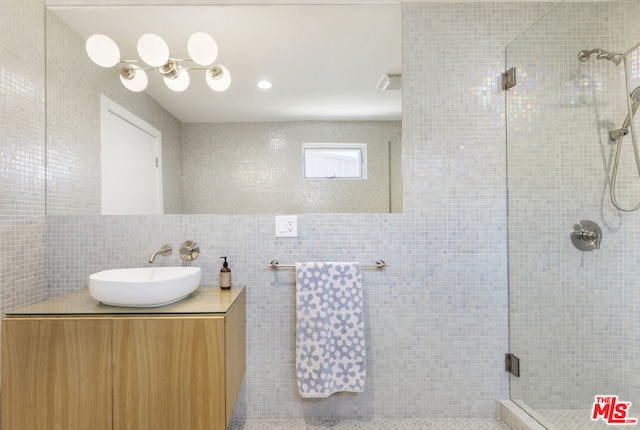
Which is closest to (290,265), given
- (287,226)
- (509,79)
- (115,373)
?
(287,226)

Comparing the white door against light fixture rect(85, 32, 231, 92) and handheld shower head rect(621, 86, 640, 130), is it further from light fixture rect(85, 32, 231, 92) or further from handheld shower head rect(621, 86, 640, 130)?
handheld shower head rect(621, 86, 640, 130)

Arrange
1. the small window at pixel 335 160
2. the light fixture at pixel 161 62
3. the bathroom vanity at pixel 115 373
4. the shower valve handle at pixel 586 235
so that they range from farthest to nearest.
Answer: the small window at pixel 335 160 < the light fixture at pixel 161 62 < the shower valve handle at pixel 586 235 < the bathroom vanity at pixel 115 373

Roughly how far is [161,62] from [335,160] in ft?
3.15

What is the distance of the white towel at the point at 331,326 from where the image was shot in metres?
1.55

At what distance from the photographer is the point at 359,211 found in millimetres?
1665

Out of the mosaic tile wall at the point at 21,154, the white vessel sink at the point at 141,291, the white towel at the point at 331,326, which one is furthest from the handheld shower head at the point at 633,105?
the mosaic tile wall at the point at 21,154

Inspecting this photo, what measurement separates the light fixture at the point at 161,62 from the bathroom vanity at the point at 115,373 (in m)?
1.15

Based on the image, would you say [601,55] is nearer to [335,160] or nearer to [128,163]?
[335,160]

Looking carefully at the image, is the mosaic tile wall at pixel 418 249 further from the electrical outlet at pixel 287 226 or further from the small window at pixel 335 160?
the small window at pixel 335 160

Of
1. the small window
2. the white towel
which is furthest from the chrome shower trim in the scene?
the white towel

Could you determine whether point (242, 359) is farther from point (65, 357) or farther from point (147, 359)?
point (65, 357)

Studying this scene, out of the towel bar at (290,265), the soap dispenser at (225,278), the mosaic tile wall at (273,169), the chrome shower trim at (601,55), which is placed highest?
the chrome shower trim at (601,55)

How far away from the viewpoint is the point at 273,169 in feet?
5.49

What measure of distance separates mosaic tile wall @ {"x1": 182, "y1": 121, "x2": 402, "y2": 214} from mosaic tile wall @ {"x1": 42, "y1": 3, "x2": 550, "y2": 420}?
7 centimetres
